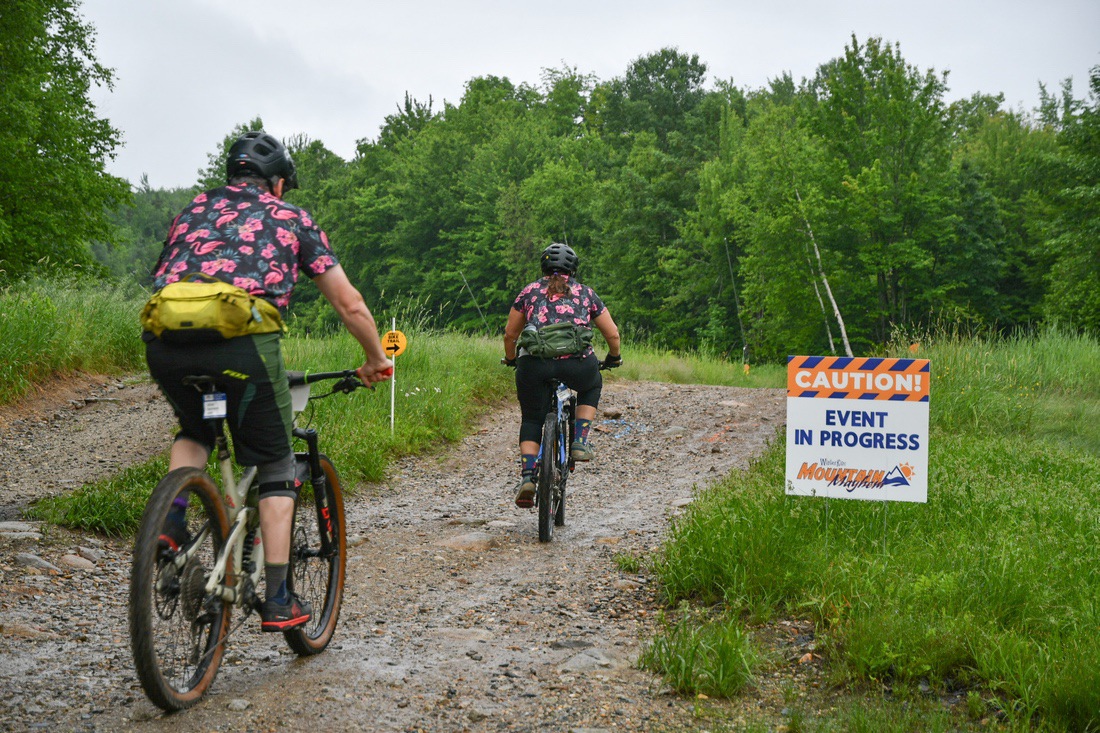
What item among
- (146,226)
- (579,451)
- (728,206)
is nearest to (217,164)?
(728,206)

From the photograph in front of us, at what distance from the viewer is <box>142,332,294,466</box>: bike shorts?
326cm

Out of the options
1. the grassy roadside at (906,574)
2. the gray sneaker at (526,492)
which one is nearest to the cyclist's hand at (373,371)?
the grassy roadside at (906,574)

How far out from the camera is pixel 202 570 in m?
3.35

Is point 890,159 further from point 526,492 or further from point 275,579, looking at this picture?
point 275,579

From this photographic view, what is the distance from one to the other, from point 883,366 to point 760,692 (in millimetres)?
2245

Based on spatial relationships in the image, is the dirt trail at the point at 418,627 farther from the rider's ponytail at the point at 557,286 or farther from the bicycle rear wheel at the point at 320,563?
the rider's ponytail at the point at 557,286

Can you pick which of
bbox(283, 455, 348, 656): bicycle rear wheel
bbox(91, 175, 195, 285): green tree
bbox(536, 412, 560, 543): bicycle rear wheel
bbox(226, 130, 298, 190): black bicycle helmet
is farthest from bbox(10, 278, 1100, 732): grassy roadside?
bbox(91, 175, 195, 285): green tree

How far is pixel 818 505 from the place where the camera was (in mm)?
6070

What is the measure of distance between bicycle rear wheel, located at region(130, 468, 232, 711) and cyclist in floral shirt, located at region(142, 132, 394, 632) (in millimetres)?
69

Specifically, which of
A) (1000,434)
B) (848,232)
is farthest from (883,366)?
(848,232)

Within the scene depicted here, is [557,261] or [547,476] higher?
[557,261]

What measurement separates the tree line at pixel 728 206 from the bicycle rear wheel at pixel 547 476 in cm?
898

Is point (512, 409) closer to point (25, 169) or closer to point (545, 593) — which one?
point (545, 593)

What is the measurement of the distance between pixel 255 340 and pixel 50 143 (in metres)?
26.6
